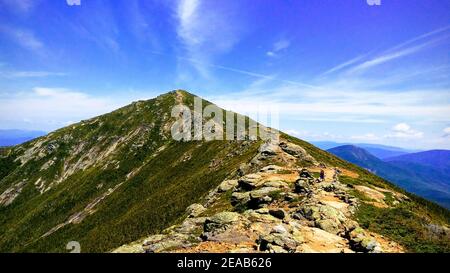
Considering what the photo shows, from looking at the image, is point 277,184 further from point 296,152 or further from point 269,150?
point 296,152

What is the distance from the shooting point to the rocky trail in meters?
29.3

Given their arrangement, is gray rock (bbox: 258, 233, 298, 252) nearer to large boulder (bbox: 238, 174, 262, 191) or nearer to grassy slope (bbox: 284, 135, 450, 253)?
grassy slope (bbox: 284, 135, 450, 253)

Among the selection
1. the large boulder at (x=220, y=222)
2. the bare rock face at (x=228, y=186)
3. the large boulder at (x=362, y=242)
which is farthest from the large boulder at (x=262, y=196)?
the bare rock face at (x=228, y=186)

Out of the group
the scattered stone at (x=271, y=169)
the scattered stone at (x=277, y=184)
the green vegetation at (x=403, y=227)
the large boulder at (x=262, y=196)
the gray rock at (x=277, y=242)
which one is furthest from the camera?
the scattered stone at (x=271, y=169)

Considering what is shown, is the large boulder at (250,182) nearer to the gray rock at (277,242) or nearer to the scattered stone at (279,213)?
the scattered stone at (279,213)

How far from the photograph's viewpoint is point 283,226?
1256 inches

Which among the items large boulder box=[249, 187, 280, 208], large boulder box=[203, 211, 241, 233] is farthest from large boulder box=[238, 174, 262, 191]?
large boulder box=[203, 211, 241, 233]

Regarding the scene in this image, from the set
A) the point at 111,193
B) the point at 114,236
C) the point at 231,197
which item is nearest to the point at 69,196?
the point at 111,193

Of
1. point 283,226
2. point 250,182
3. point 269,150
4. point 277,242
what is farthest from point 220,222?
point 269,150

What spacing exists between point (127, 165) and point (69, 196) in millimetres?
35540

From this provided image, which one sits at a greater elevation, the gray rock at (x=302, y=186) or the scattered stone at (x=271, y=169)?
the scattered stone at (x=271, y=169)

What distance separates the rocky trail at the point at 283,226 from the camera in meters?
29.3

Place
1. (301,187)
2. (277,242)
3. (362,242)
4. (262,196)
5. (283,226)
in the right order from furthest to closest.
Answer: (301,187)
(262,196)
(283,226)
(362,242)
(277,242)
